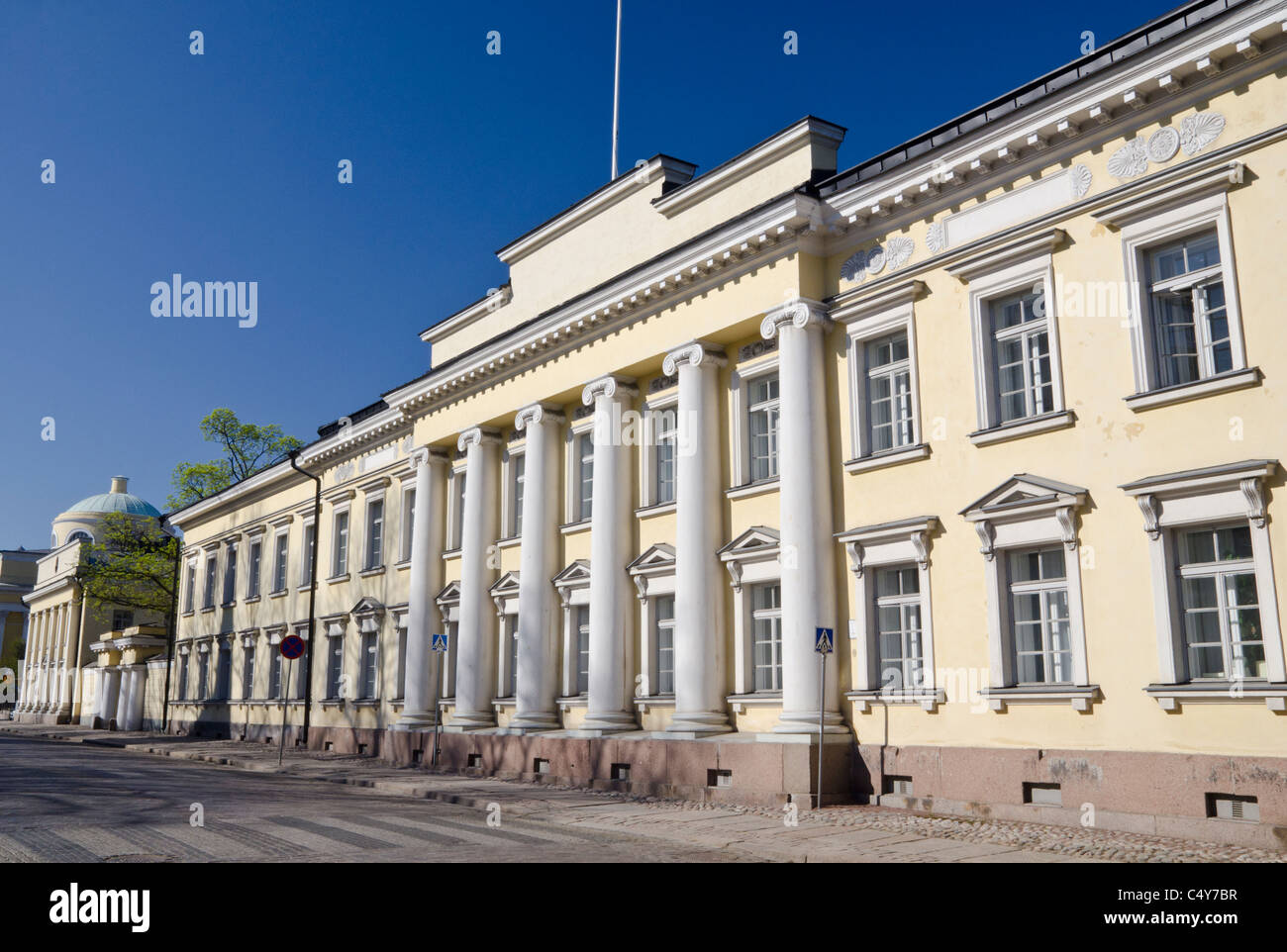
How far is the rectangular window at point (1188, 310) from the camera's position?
13703 mm

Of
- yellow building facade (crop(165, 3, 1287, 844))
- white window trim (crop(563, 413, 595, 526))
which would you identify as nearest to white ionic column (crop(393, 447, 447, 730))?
yellow building facade (crop(165, 3, 1287, 844))

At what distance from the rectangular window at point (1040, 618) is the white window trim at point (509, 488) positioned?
536 inches

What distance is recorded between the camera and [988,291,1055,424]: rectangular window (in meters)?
15.7

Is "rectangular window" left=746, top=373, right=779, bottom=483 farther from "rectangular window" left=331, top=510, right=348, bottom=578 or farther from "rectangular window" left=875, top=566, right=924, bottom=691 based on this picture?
"rectangular window" left=331, top=510, right=348, bottom=578

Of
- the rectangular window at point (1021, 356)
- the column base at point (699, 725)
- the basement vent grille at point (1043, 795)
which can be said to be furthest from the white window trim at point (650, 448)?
the basement vent grille at point (1043, 795)

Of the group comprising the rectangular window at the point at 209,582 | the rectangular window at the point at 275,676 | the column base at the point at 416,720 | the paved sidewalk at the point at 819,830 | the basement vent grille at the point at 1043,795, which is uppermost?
the rectangular window at the point at 209,582

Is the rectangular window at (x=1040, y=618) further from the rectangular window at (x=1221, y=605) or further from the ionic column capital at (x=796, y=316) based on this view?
the ionic column capital at (x=796, y=316)

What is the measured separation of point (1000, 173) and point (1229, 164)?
11.2 feet

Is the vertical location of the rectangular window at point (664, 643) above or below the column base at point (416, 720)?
above

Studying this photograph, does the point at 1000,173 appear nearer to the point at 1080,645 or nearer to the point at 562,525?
the point at 1080,645

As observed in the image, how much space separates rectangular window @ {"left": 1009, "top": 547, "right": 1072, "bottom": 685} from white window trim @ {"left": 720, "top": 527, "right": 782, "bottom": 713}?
182 inches

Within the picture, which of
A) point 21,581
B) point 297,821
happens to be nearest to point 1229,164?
point 297,821
